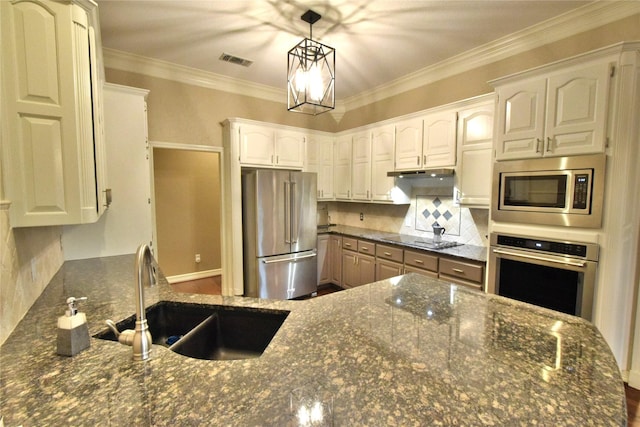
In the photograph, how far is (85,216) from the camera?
1.32 m

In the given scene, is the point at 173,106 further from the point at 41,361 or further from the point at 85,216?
the point at 41,361

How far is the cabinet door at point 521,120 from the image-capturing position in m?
2.20

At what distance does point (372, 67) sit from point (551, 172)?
2.26m

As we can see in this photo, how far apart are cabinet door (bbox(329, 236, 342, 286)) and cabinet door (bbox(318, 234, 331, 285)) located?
54 millimetres

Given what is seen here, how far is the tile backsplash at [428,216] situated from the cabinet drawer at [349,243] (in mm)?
608

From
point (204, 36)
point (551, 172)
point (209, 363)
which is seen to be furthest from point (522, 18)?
point (209, 363)

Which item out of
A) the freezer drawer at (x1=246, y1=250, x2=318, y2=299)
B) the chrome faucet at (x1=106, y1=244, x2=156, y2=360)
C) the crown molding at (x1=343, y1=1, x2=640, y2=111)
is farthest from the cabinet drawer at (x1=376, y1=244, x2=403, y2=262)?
the chrome faucet at (x1=106, y1=244, x2=156, y2=360)

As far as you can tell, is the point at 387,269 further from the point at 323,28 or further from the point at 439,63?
the point at 323,28

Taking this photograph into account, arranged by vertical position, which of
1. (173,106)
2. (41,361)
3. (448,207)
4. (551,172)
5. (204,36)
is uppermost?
(204,36)

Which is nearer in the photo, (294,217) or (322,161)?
(294,217)

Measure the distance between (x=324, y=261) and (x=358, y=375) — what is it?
3.46m

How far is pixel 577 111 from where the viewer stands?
2.01 meters

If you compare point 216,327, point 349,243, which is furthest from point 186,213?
point 216,327

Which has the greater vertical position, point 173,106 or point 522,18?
point 522,18
